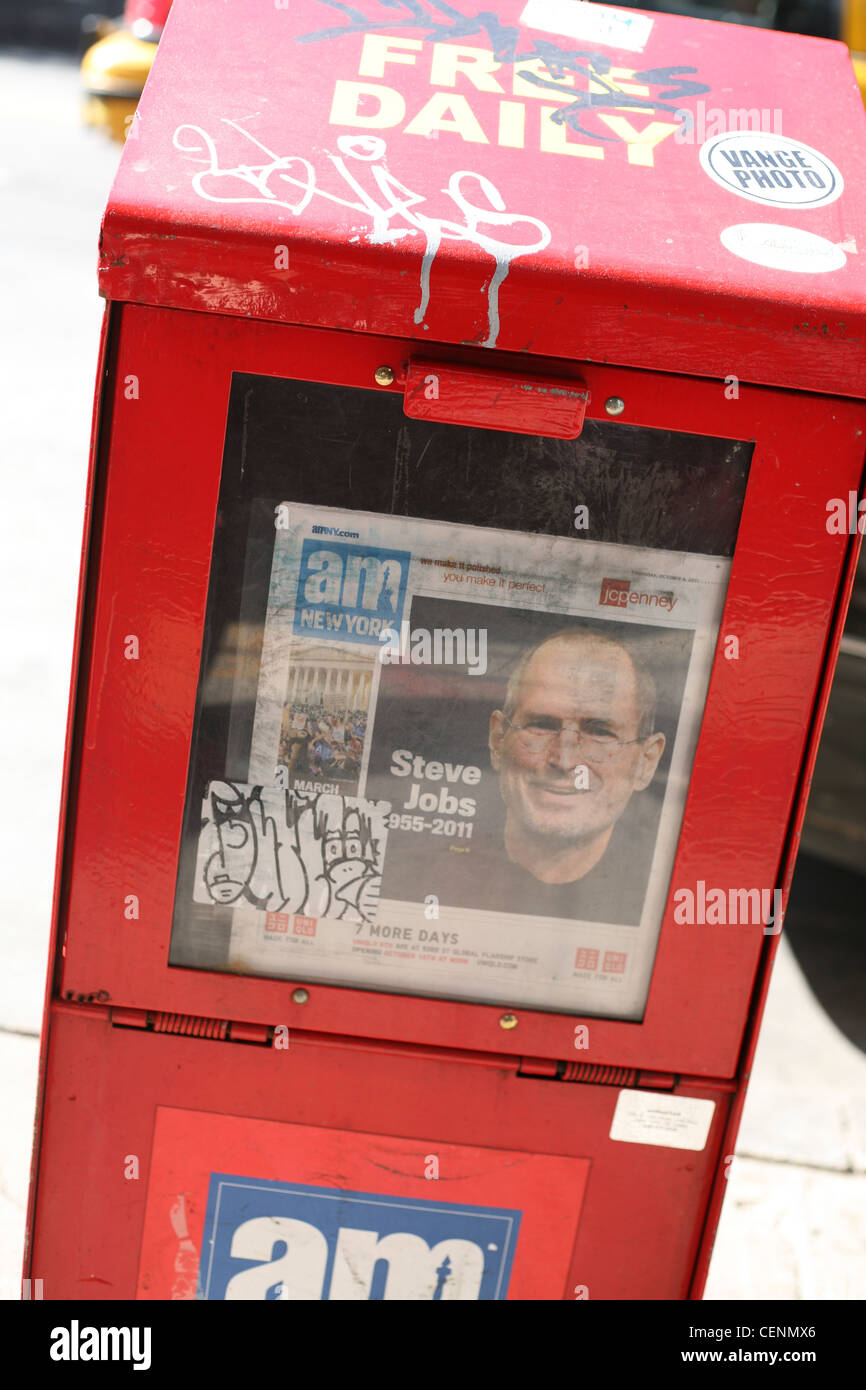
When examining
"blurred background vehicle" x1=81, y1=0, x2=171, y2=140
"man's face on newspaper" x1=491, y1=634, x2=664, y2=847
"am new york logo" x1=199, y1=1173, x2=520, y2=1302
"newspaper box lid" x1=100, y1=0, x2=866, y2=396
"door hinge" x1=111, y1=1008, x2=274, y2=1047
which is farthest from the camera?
"blurred background vehicle" x1=81, y1=0, x2=171, y2=140

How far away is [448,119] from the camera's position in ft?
5.81

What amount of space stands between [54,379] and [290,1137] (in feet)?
19.3

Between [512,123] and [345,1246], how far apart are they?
5.33 feet

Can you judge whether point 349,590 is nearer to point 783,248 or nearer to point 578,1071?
point 783,248

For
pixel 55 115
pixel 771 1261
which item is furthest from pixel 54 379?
pixel 55 115

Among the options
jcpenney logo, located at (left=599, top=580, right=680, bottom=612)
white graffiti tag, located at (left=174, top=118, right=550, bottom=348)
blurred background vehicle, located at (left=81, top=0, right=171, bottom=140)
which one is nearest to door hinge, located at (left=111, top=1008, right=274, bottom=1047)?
jcpenney logo, located at (left=599, top=580, right=680, bottom=612)

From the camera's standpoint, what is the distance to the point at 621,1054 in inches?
78.5

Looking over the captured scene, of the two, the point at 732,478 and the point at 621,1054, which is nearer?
the point at 732,478

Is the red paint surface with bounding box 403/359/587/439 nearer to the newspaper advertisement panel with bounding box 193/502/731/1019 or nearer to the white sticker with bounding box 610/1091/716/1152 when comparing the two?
the newspaper advertisement panel with bounding box 193/502/731/1019

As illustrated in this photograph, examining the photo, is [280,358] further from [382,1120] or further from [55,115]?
[55,115]

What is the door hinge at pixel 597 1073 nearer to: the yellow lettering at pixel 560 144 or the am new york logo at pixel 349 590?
the am new york logo at pixel 349 590

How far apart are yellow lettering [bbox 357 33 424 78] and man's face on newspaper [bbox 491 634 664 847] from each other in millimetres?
778

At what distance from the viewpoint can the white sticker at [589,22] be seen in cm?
193

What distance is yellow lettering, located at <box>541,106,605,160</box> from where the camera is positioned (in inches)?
69.2
